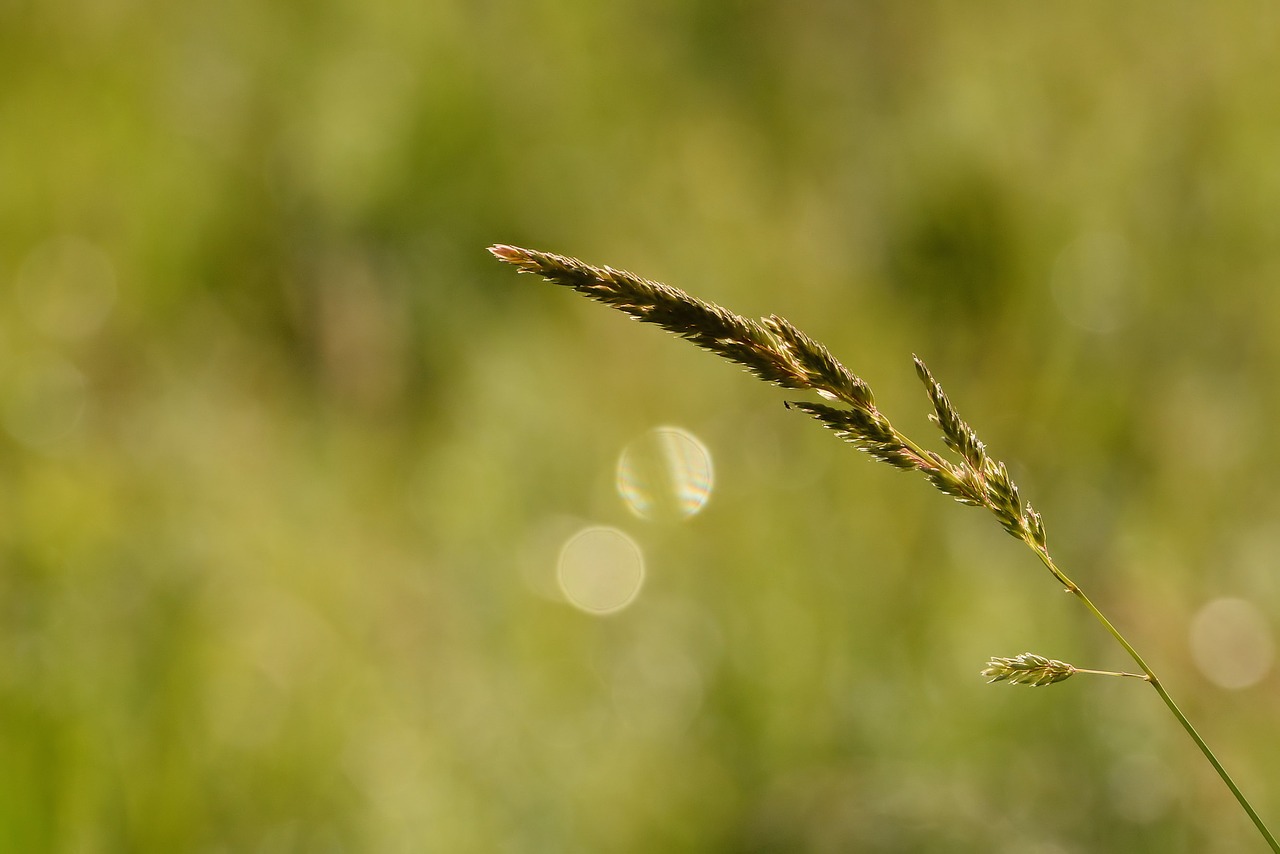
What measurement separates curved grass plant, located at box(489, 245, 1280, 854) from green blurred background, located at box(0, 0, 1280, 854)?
75 centimetres

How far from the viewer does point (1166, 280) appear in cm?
Result: 190

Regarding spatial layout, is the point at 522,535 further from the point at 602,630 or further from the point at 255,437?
the point at 255,437

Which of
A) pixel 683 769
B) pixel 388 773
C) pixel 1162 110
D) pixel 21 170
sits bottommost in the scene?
pixel 388 773

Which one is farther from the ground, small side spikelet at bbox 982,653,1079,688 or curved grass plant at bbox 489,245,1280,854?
curved grass plant at bbox 489,245,1280,854

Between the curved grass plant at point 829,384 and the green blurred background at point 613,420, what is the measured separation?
75 cm

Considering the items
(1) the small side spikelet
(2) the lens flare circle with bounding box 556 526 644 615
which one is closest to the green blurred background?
(2) the lens flare circle with bounding box 556 526 644 615

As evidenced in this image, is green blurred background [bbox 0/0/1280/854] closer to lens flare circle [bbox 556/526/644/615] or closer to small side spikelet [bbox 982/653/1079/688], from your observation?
lens flare circle [bbox 556/526/644/615]

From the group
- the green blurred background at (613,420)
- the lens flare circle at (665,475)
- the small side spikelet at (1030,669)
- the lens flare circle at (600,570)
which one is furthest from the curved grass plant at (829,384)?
the lens flare circle at (665,475)

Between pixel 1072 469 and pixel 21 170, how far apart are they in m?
2.02

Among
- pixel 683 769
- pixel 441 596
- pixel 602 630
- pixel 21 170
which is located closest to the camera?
pixel 683 769

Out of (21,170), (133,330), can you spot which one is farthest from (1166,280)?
(21,170)

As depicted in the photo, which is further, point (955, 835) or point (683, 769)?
point (683, 769)

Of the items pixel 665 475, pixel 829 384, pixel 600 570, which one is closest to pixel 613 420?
pixel 665 475

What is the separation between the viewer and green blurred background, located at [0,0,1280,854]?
1.24 m
